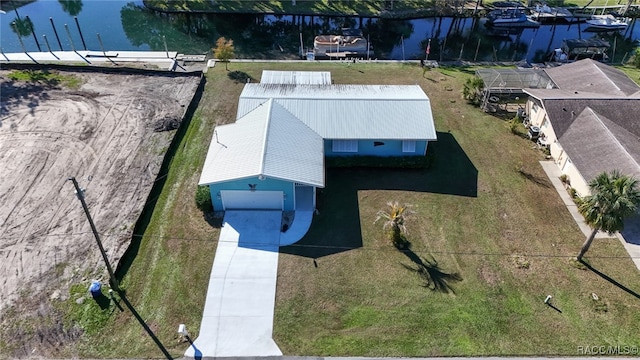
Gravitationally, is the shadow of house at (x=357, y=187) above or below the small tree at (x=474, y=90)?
below

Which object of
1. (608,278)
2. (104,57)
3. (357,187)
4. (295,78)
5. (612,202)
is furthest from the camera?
(104,57)

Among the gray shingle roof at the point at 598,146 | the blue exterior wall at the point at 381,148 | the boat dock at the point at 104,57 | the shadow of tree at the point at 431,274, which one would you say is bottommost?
the shadow of tree at the point at 431,274

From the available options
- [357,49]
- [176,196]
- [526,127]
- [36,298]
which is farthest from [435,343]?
[357,49]

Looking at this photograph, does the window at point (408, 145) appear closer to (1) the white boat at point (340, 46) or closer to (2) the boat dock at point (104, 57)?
(1) the white boat at point (340, 46)

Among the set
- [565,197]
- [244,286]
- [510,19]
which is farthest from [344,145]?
[510,19]

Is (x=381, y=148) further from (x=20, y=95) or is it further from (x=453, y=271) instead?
(x=20, y=95)

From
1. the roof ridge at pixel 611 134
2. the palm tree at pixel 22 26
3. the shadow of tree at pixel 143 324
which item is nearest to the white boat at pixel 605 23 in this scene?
the roof ridge at pixel 611 134

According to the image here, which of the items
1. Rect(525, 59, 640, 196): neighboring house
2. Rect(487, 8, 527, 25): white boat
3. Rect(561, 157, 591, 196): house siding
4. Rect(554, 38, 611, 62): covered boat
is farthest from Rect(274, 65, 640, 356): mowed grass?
Rect(487, 8, 527, 25): white boat
